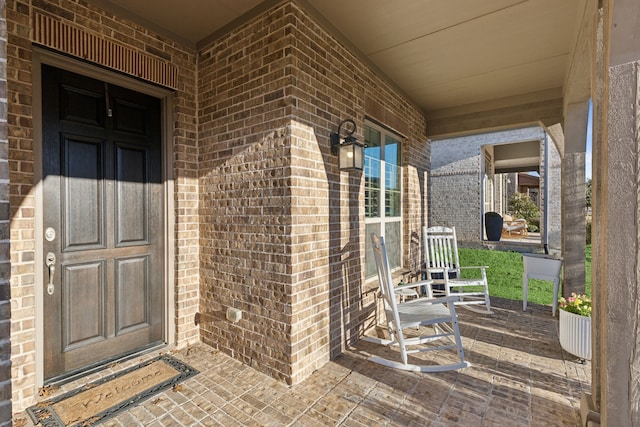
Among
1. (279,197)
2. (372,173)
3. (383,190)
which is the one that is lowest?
(279,197)

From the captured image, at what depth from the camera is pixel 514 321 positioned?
11.7ft

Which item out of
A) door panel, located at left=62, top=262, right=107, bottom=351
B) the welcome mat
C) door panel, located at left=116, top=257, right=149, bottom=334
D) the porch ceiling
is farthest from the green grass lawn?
door panel, located at left=62, top=262, right=107, bottom=351

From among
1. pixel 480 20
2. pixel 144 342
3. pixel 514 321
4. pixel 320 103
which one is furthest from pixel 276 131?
pixel 514 321

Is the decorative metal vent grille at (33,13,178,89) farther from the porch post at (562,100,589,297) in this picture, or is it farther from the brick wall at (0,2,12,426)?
the porch post at (562,100,589,297)

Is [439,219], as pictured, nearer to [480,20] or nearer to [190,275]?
[480,20]

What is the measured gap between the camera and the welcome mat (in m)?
1.93

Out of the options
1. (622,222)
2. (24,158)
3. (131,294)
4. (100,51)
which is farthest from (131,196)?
(622,222)

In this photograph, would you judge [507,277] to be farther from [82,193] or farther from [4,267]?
[4,267]

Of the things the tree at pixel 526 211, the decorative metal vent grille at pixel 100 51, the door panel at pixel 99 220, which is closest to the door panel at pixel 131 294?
the door panel at pixel 99 220

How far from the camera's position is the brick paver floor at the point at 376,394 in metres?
1.93

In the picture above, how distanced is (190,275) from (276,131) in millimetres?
1610

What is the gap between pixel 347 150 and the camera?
264cm

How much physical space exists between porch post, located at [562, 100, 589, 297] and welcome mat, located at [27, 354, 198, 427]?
4265 millimetres

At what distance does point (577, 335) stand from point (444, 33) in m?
2.82
